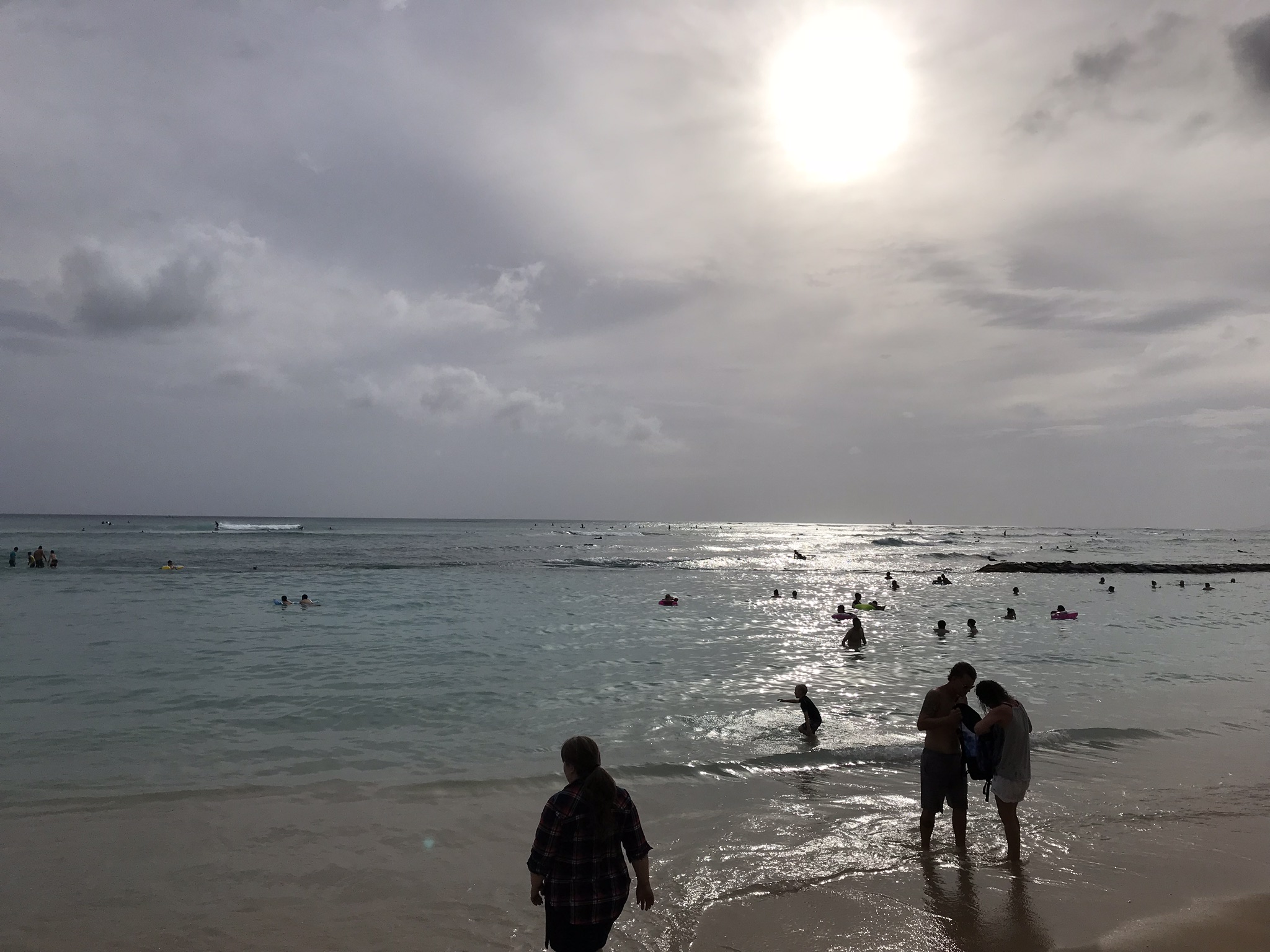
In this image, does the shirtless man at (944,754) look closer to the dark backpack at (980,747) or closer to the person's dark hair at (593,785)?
the dark backpack at (980,747)

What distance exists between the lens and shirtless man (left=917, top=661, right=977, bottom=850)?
732 centimetres

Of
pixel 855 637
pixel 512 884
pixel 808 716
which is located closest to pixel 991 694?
pixel 512 884

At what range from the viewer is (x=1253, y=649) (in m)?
21.8

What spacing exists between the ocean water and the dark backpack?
1254 mm

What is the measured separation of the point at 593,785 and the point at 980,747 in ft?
16.3

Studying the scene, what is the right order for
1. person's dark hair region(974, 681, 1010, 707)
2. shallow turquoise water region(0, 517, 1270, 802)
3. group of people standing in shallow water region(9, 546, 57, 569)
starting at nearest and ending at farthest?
person's dark hair region(974, 681, 1010, 707) < shallow turquoise water region(0, 517, 1270, 802) < group of people standing in shallow water region(9, 546, 57, 569)

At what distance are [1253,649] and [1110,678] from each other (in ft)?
27.6

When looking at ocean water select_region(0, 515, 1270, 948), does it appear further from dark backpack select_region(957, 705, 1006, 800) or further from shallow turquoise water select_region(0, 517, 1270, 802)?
dark backpack select_region(957, 705, 1006, 800)

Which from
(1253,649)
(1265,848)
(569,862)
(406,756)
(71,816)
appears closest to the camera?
(569,862)

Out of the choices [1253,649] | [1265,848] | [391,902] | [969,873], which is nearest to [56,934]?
[391,902]

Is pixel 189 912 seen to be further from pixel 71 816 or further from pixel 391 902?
pixel 71 816

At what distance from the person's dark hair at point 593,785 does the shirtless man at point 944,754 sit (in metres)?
4.22

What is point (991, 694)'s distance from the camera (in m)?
7.02

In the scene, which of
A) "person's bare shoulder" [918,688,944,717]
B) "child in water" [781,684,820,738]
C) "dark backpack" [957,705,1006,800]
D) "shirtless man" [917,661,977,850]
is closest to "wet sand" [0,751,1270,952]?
"shirtless man" [917,661,977,850]
